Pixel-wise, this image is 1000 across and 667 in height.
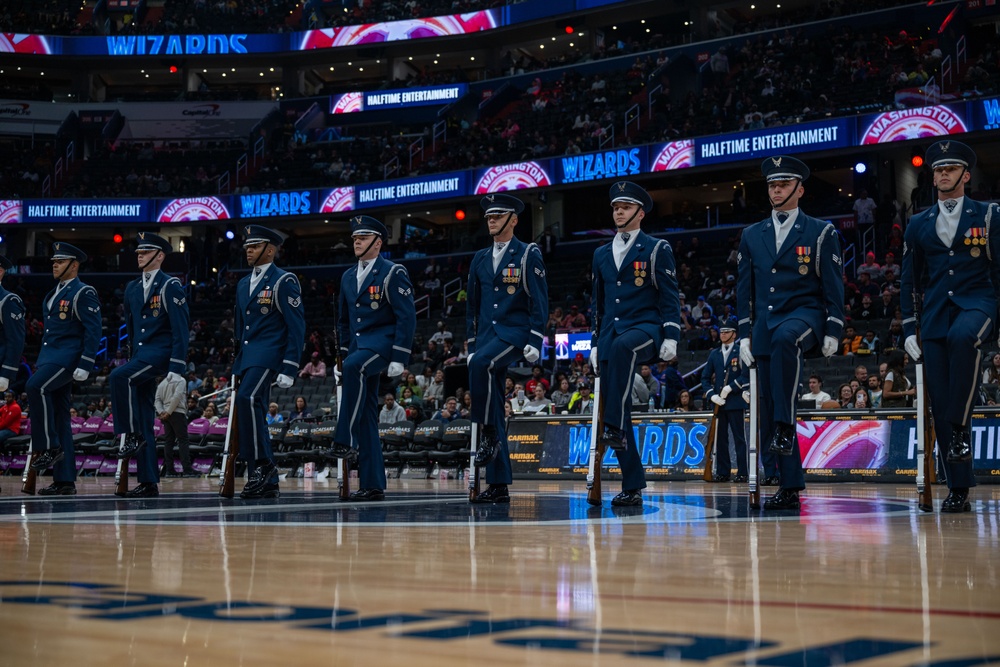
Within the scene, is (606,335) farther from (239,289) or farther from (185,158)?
(185,158)

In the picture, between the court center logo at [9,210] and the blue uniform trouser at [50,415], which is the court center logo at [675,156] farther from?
the court center logo at [9,210]

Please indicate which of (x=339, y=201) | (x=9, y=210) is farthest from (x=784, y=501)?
(x=9, y=210)

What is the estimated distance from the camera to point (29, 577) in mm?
3199

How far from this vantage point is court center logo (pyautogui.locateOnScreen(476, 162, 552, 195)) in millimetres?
33562

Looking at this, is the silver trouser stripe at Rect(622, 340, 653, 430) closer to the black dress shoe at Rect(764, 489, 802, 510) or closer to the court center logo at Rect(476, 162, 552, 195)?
the black dress shoe at Rect(764, 489, 802, 510)

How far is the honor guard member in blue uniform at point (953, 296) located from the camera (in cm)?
653

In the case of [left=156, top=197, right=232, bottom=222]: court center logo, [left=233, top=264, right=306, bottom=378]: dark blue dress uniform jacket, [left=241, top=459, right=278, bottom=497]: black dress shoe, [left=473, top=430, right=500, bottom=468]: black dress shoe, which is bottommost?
[left=241, top=459, right=278, bottom=497]: black dress shoe

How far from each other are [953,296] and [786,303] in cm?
98

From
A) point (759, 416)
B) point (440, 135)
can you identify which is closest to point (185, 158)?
point (440, 135)

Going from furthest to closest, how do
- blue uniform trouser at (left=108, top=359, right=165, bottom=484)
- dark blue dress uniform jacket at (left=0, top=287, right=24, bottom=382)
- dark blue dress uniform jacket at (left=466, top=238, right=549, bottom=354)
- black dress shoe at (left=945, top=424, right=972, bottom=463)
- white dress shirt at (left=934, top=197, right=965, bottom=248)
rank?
dark blue dress uniform jacket at (left=0, top=287, right=24, bottom=382)
blue uniform trouser at (left=108, top=359, right=165, bottom=484)
dark blue dress uniform jacket at (left=466, top=238, right=549, bottom=354)
white dress shirt at (left=934, top=197, right=965, bottom=248)
black dress shoe at (left=945, top=424, right=972, bottom=463)

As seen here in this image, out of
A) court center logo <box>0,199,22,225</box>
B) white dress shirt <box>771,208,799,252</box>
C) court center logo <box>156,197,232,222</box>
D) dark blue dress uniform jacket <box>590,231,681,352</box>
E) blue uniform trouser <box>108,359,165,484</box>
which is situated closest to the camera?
white dress shirt <box>771,208,799,252</box>

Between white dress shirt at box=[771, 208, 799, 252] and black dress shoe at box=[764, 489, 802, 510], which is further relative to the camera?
white dress shirt at box=[771, 208, 799, 252]

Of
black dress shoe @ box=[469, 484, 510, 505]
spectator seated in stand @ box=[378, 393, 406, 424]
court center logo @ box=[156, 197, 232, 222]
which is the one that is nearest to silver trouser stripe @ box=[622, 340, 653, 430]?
black dress shoe @ box=[469, 484, 510, 505]

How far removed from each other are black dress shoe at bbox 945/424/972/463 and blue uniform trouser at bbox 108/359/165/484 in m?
6.26
